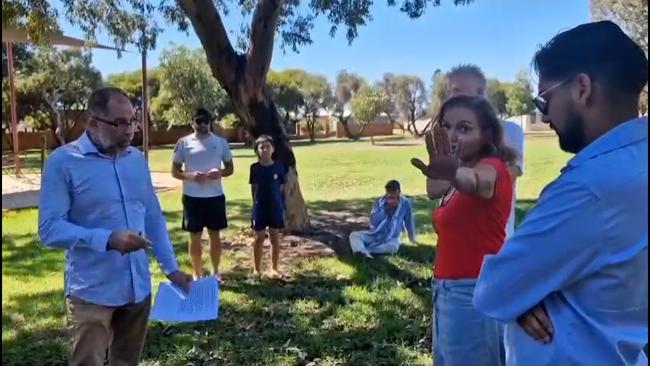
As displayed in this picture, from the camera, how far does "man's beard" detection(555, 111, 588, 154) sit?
1492mm

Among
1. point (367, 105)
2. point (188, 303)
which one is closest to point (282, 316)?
point (188, 303)

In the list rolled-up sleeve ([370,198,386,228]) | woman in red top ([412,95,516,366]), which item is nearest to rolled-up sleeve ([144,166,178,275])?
woman in red top ([412,95,516,366])

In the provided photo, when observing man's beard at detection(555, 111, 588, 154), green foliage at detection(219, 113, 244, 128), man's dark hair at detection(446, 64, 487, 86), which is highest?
green foliage at detection(219, 113, 244, 128)

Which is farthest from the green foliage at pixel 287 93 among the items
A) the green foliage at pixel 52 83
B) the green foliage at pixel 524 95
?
the green foliage at pixel 524 95

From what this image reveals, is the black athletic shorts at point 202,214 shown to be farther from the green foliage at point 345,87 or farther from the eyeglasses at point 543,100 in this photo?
the green foliage at point 345,87

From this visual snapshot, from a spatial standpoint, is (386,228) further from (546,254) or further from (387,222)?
(546,254)

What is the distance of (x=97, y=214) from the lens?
9.77 ft

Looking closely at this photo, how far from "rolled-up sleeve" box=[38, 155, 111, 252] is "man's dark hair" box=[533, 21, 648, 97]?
1.95 m

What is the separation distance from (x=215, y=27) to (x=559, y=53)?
6987 millimetres

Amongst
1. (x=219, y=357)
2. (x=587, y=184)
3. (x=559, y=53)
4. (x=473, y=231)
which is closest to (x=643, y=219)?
(x=587, y=184)

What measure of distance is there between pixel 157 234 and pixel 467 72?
5.55ft

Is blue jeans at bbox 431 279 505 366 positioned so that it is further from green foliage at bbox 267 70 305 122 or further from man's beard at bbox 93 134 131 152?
green foliage at bbox 267 70 305 122

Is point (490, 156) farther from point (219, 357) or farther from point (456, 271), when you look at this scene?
point (219, 357)

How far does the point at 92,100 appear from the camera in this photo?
2.93 meters
